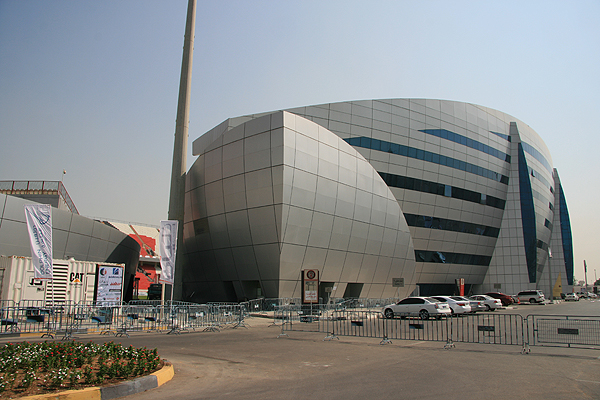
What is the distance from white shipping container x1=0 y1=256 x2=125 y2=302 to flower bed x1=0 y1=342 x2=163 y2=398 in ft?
39.6

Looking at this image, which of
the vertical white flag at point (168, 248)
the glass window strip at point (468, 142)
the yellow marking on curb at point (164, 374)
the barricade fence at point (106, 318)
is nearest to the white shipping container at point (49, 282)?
the barricade fence at point (106, 318)

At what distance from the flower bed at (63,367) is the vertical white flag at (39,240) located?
1125 cm

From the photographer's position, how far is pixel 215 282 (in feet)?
122

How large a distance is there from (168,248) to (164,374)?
14.6m

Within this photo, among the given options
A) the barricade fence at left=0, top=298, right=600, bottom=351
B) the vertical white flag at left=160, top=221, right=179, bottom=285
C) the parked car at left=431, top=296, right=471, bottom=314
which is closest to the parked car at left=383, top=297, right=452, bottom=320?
the barricade fence at left=0, top=298, right=600, bottom=351

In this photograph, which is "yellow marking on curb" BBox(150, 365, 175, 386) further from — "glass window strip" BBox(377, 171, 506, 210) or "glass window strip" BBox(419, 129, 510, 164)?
"glass window strip" BBox(419, 129, 510, 164)

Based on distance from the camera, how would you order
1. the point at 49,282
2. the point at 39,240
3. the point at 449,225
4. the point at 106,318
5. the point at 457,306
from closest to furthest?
the point at 39,240 < the point at 106,318 < the point at 49,282 < the point at 457,306 < the point at 449,225

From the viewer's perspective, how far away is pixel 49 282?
22.9 metres

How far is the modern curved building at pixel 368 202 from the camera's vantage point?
105 feet

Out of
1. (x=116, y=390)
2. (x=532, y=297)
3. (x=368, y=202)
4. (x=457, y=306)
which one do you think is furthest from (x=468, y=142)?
(x=116, y=390)

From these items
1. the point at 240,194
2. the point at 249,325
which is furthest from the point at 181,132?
the point at 249,325

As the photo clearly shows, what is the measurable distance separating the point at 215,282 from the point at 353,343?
77.6 feet

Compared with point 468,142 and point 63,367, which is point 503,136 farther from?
point 63,367

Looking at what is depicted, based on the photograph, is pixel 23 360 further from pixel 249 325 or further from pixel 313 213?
pixel 313 213
